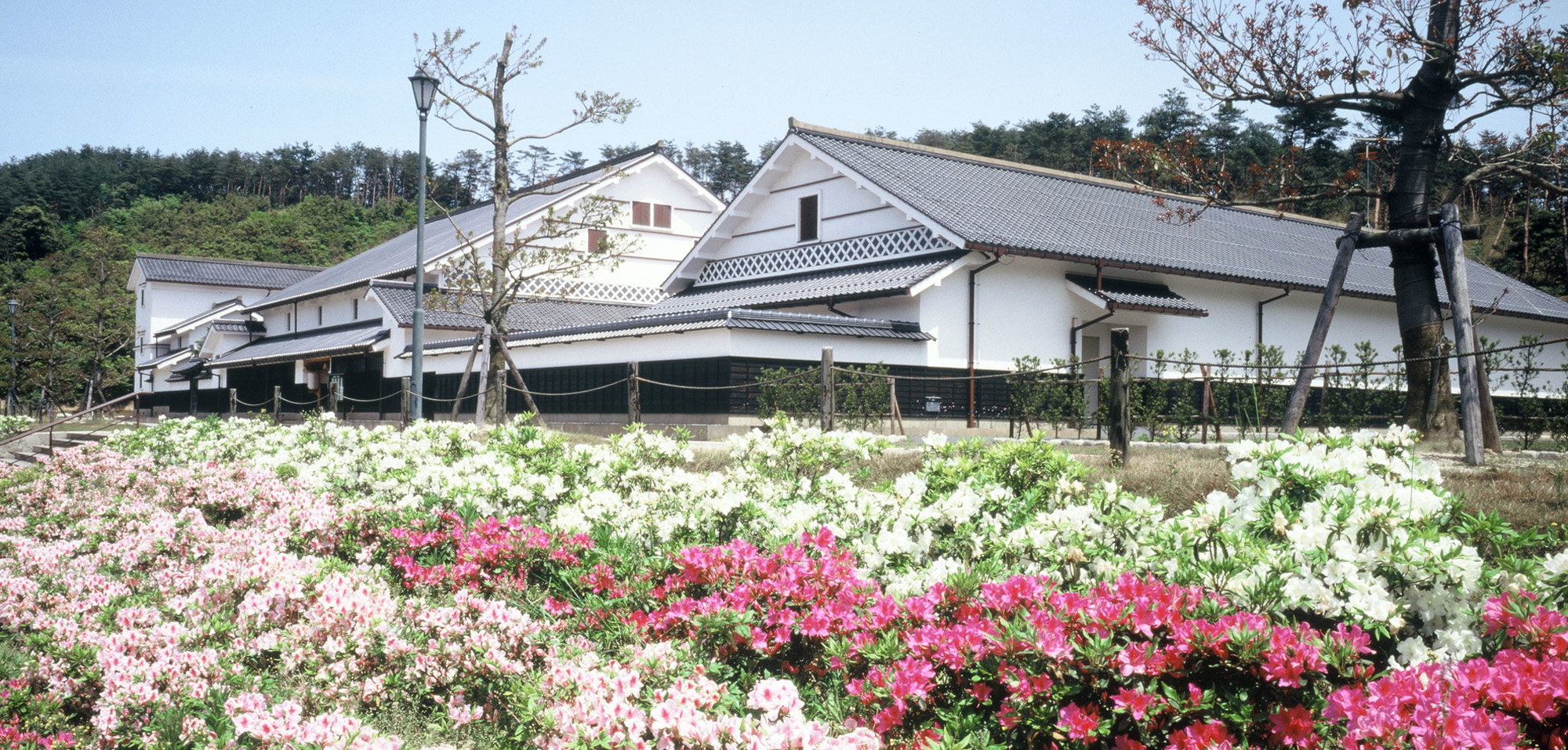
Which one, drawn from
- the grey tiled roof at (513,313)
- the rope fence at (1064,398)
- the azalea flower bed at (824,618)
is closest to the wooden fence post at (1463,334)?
the rope fence at (1064,398)

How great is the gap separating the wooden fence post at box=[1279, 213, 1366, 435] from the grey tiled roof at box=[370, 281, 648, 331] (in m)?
18.9

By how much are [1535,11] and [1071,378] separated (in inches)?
302

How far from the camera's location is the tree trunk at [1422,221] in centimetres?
1048

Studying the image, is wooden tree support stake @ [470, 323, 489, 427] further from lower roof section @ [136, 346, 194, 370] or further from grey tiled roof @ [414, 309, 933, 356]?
lower roof section @ [136, 346, 194, 370]

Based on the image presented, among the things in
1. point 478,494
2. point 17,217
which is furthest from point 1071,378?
point 17,217

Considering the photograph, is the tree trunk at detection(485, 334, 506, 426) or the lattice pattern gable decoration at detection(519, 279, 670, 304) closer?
the tree trunk at detection(485, 334, 506, 426)

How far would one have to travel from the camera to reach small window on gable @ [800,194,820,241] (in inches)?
907

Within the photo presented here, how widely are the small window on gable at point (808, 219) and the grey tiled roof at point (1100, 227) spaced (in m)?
1.37

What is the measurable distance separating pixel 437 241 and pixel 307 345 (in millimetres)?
5106

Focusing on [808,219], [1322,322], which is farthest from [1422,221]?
[808,219]

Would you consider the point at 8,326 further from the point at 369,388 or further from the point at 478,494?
the point at 478,494

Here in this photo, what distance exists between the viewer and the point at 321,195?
301 feet

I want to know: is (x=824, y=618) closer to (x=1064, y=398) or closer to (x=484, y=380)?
(x=1064, y=398)

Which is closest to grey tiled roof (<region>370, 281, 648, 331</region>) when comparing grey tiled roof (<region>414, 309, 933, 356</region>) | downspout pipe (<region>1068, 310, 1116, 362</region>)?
grey tiled roof (<region>414, 309, 933, 356</region>)
